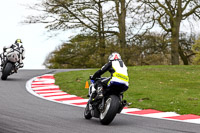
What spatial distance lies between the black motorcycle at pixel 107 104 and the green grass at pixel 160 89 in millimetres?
2888

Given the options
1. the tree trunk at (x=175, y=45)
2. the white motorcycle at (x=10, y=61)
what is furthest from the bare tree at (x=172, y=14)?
the white motorcycle at (x=10, y=61)

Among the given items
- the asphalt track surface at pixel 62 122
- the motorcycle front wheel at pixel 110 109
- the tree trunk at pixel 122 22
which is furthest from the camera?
the tree trunk at pixel 122 22

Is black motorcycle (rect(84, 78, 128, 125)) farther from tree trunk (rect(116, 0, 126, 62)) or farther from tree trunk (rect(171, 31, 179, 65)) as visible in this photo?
tree trunk (rect(171, 31, 179, 65))

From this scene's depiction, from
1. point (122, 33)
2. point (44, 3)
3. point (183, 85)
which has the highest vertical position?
point (44, 3)

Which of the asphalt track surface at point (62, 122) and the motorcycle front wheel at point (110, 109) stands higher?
the motorcycle front wheel at point (110, 109)

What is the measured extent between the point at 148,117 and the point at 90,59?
102ft

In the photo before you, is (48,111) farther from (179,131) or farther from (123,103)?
(179,131)

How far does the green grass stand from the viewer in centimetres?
1225

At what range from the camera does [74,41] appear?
1478 inches

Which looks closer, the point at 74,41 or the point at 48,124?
the point at 48,124

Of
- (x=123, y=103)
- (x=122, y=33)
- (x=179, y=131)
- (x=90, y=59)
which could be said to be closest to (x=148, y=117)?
(x=123, y=103)

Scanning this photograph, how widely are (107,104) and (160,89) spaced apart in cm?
838

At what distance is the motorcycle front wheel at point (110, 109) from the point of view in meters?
8.21

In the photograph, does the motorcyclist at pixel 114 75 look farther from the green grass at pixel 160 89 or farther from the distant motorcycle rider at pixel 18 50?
the distant motorcycle rider at pixel 18 50
